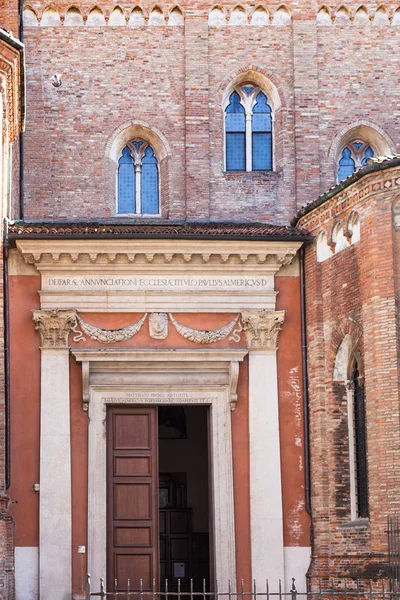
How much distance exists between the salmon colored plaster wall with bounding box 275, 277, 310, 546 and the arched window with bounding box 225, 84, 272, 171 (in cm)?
366

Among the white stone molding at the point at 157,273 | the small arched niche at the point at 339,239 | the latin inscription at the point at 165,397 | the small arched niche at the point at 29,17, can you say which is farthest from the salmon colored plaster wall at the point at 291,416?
the small arched niche at the point at 29,17

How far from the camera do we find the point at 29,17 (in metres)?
25.2

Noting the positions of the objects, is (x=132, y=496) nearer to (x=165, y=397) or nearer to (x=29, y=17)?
(x=165, y=397)

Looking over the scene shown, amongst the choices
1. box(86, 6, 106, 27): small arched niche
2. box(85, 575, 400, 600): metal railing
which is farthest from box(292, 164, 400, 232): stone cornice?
box(86, 6, 106, 27): small arched niche

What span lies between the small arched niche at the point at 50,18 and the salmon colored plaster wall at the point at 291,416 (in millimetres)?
7034

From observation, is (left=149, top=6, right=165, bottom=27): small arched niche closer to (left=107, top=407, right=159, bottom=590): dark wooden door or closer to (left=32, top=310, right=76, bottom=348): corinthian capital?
(left=32, top=310, right=76, bottom=348): corinthian capital

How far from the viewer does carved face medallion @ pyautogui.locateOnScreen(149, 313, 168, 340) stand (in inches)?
853

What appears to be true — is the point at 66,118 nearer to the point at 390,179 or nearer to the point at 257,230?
the point at 257,230

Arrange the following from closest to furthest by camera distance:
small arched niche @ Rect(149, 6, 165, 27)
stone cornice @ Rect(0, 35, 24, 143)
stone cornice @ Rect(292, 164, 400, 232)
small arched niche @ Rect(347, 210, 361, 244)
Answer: stone cornice @ Rect(292, 164, 400, 232) < stone cornice @ Rect(0, 35, 24, 143) < small arched niche @ Rect(347, 210, 361, 244) < small arched niche @ Rect(149, 6, 165, 27)

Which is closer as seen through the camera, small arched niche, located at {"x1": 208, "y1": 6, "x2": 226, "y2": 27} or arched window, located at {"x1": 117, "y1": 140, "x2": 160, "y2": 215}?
arched window, located at {"x1": 117, "y1": 140, "x2": 160, "y2": 215}

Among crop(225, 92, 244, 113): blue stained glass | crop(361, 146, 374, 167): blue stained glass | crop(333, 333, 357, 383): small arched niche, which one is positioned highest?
crop(225, 92, 244, 113): blue stained glass

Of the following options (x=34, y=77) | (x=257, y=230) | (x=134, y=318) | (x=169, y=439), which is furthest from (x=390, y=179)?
(x=169, y=439)

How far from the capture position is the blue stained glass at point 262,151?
82.2 ft

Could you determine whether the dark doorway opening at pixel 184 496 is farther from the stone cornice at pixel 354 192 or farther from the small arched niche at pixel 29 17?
the small arched niche at pixel 29 17
